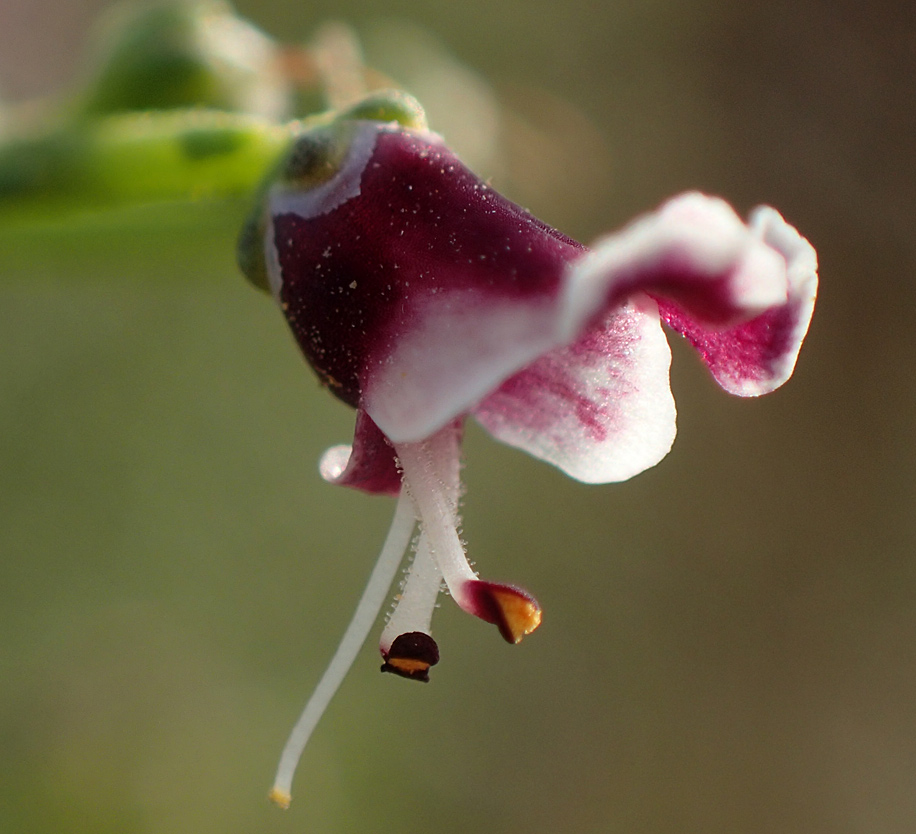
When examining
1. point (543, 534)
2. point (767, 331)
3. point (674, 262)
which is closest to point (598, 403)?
point (767, 331)

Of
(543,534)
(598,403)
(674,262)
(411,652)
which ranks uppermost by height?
(674,262)

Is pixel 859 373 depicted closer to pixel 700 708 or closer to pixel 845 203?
pixel 845 203

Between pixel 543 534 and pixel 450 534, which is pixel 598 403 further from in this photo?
pixel 543 534

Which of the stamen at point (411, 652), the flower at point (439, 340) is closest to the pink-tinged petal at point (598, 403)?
the flower at point (439, 340)

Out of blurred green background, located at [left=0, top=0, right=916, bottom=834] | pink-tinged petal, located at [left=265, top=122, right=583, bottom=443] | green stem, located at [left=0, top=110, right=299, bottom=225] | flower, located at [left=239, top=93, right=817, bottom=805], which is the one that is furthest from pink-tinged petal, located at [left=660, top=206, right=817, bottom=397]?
blurred green background, located at [left=0, top=0, right=916, bottom=834]

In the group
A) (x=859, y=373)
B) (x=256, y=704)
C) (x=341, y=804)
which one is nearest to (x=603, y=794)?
(x=341, y=804)

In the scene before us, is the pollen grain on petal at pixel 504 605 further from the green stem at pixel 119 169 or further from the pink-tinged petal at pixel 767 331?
the green stem at pixel 119 169

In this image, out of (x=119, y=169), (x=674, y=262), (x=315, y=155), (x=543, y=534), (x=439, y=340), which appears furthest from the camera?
(x=543, y=534)
